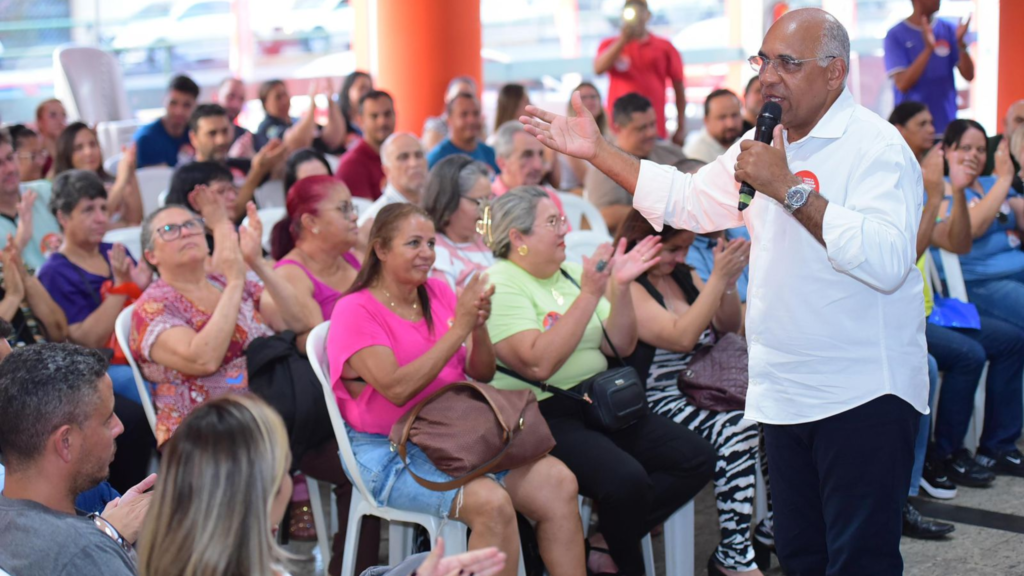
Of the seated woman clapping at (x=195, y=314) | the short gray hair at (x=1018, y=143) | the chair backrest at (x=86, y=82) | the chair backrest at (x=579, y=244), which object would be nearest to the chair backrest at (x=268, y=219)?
the seated woman clapping at (x=195, y=314)

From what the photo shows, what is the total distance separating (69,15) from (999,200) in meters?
13.0

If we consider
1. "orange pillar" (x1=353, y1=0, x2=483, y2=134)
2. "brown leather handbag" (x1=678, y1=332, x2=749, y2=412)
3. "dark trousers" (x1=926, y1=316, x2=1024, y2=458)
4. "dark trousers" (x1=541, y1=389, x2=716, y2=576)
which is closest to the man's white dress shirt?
"dark trousers" (x1=541, y1=389, x2=716, y2=576)

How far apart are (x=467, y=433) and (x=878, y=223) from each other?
1264mm

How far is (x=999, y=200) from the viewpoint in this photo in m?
4.49

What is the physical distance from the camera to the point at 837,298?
6.87 feet

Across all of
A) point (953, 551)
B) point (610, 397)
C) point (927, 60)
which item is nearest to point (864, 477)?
point (610, 397)

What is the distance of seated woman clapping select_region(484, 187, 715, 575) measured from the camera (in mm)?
3072

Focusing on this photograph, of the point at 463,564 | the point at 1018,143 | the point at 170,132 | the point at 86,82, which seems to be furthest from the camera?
the point at 86,82

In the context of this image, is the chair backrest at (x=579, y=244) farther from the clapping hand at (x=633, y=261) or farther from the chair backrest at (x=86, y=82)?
the chair backrest at (x=86, y=82)

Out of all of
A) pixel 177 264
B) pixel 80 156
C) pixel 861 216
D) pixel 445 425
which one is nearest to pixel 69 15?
pixel 80 156

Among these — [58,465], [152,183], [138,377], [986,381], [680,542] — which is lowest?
[680,542]

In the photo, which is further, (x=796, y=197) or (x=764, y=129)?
(x=764, y=129)

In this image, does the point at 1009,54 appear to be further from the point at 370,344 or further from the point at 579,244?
the point at 370,344

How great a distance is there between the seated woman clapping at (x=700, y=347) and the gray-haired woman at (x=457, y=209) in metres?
0.69
